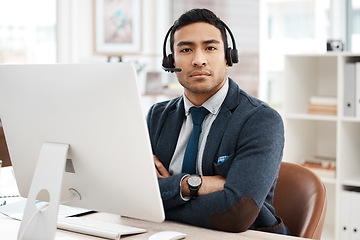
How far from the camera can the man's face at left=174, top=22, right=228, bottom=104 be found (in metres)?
1.76

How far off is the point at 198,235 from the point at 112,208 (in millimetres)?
278

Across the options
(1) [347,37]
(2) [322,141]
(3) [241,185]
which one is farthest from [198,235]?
(1) [347,37]

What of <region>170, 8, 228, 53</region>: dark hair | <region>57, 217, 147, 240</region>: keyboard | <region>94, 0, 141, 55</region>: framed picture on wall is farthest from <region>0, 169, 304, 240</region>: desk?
<region>94, 0, 141, 55</region>: framed picture on wall

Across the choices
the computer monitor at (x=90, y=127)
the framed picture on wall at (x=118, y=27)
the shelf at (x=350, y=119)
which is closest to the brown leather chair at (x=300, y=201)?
the computer monitor at (x=90, y=127)

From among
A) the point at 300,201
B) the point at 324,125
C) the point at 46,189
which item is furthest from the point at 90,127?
the point at 324,125

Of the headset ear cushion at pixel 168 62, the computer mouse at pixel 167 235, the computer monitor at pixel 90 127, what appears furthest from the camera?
the headset ear cushion at pixel 168 62

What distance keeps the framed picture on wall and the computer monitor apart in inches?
129

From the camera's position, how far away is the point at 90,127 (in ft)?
4.05

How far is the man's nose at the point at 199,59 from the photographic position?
175 cm

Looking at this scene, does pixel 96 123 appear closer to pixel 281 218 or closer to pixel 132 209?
pixel 132 209

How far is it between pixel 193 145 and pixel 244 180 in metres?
0.29

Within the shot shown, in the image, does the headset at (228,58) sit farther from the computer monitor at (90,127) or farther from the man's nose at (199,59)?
the computer monitor at (90,127)

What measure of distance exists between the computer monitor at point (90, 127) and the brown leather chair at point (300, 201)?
671mm

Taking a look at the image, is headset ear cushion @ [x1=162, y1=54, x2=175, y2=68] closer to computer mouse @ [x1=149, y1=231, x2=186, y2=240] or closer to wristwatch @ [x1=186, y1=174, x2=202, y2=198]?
wristwatch @ [x1=186, y1=174, x2=202, y2=198]
